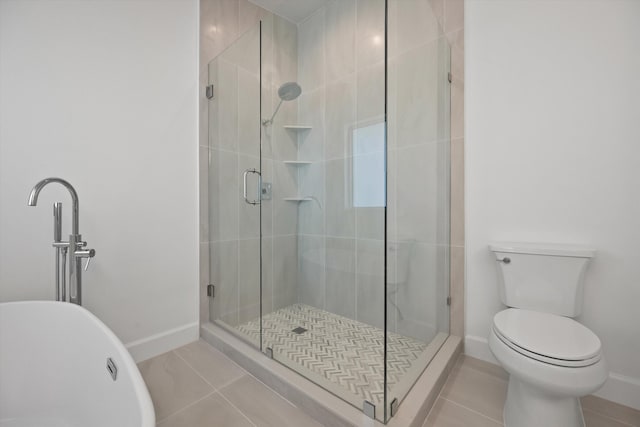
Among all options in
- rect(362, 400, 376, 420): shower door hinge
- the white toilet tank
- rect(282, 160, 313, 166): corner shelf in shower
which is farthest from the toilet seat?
rect(282, 160, 313, 166): corner shelf in shower

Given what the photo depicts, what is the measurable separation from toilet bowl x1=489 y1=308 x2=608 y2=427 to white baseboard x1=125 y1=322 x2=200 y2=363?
1875 millimetres

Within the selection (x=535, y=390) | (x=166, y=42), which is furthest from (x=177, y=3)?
(x=535, y=390)

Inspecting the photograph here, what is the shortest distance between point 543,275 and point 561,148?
0.69 meters

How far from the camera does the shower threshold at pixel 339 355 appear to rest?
122cm

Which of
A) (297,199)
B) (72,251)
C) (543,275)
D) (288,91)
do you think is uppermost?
(288,91)

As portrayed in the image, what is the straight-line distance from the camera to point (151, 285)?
1794mm

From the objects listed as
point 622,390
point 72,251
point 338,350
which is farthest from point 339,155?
point 622,390

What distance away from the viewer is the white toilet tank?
1.36 meters

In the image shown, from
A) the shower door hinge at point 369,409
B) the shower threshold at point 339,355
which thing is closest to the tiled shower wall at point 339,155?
the shower threshold at point 339,355

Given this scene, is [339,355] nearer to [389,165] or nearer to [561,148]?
[389,165]

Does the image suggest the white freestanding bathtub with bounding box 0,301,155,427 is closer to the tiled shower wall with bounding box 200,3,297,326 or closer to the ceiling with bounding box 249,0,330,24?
the tiled shower wall with bounding box 200,3,297,326

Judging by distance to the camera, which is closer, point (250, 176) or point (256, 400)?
point (256, 400)

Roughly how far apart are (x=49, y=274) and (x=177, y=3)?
74.4 inches

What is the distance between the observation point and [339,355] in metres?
1.57
